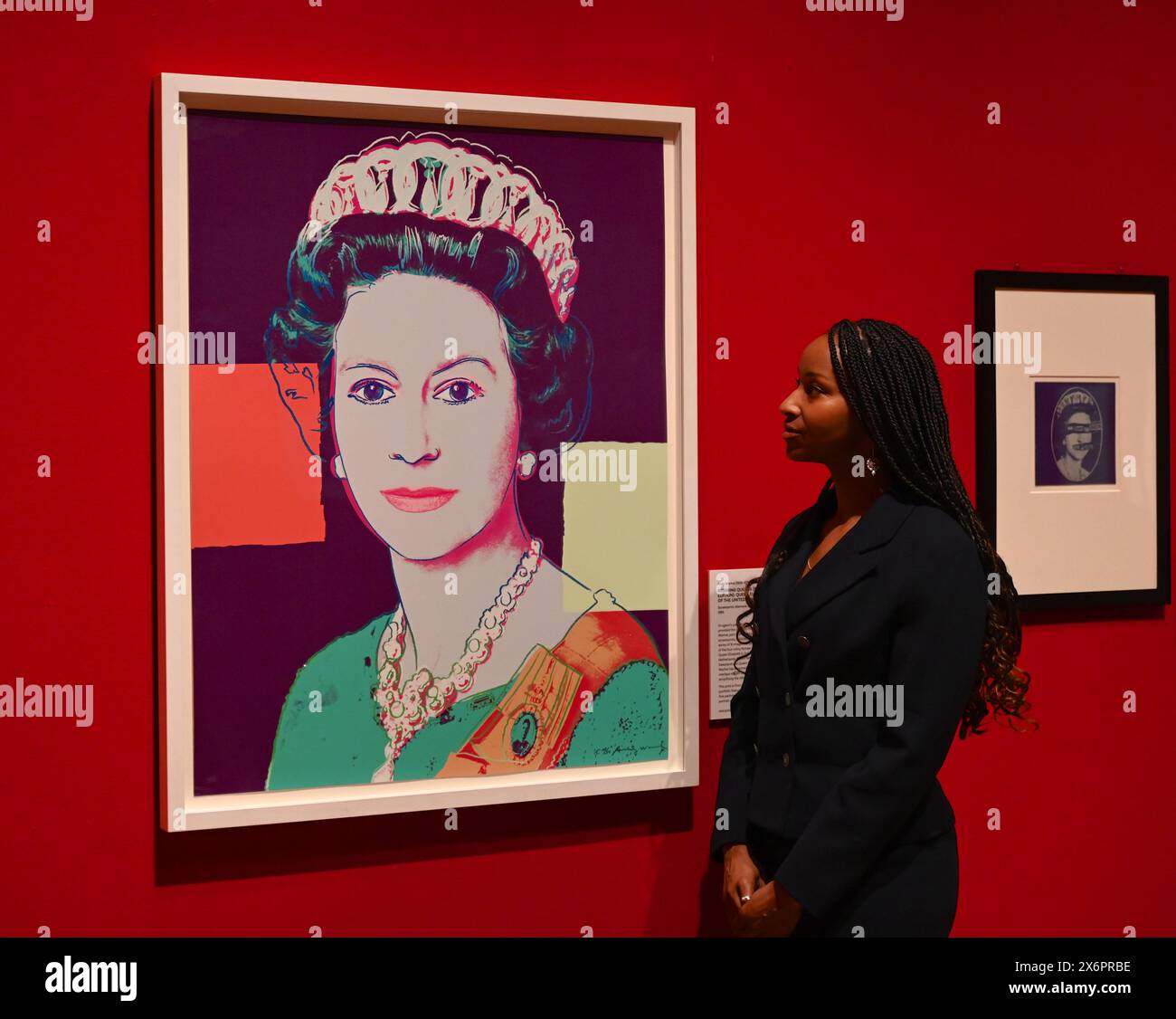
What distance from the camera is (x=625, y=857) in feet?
6.57

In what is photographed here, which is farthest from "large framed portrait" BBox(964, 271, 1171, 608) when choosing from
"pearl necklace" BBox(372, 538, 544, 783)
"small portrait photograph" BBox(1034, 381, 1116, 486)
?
"pearl necklace" BBox(372, 538, 544, 783)

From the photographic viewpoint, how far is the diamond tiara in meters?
1.81

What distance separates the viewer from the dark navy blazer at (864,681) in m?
1.49

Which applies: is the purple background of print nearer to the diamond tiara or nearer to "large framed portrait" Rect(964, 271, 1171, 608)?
the diamond tiara

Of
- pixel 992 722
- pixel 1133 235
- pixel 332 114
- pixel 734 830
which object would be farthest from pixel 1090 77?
pixel 734 830

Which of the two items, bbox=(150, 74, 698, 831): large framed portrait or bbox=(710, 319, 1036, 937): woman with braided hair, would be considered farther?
bbox=(150, 74, 698, 831): large framed portrait

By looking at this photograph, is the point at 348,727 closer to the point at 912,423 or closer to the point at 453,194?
the point at 453,194

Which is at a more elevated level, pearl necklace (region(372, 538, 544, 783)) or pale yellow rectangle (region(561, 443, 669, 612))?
pale yellow rectangle (region(561, 443, 669, 612))

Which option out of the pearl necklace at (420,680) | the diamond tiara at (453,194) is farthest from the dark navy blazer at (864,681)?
the diamond tiara at (453,194)

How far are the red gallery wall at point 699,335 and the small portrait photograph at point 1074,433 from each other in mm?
149

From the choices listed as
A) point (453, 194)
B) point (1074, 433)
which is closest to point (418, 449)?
point (453, 194)

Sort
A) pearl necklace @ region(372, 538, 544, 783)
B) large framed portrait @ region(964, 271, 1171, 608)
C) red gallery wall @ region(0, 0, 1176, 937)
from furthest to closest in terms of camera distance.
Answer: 1. large framed portrait @ region(964, 271, 1171, 608)
2. pearl necklace @ region(372, 538, 544, 783)
3. red gallery wall @ region(0, 0, 1176, 937)

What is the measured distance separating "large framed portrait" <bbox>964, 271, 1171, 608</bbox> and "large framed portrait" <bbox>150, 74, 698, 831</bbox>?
60 centimetres

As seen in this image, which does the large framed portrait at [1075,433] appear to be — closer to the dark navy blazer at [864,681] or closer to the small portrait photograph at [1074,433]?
the small portrait photograph at [1074,433]
